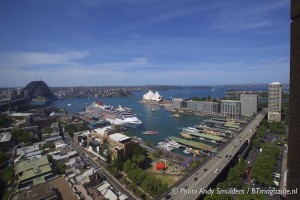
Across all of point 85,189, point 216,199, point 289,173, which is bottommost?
point 85,189

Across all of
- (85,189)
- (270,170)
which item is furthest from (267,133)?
(85,189)

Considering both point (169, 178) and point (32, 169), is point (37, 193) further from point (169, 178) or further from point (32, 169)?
point (169, 178)

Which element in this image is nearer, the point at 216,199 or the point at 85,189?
the point at 216,199

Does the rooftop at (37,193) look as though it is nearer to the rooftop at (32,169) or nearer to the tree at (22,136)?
the rooftop at (32,169)

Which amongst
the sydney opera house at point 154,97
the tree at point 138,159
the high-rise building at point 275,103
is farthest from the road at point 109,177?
the sydney opera house at point 154,97

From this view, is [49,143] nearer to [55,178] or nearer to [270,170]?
[55,178]

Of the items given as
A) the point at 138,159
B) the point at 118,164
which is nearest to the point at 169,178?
the point at 138,159
